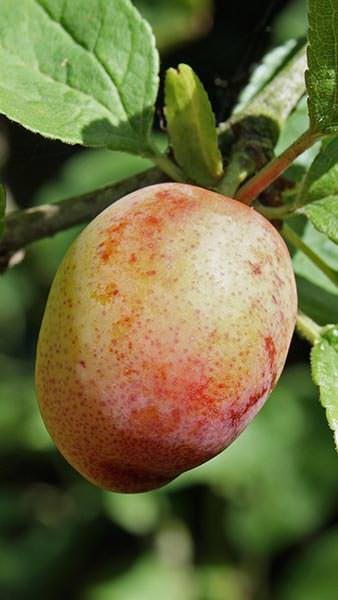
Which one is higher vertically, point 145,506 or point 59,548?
A: point 145,506

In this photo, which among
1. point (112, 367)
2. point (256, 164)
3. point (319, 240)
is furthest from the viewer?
point (319, 240)

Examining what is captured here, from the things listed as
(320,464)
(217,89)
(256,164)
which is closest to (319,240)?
(256,164)

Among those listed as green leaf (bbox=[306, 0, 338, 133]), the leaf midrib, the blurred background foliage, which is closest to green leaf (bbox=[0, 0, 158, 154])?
the leaf midrib

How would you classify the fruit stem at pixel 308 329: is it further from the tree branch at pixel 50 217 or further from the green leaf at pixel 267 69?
the green leaf at pixel 267 69

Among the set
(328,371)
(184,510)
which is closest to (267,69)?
(328,371)

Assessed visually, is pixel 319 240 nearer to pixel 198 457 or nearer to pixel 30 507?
pixel 198 457

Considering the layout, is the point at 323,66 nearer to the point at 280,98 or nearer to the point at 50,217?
the point at 280,98
